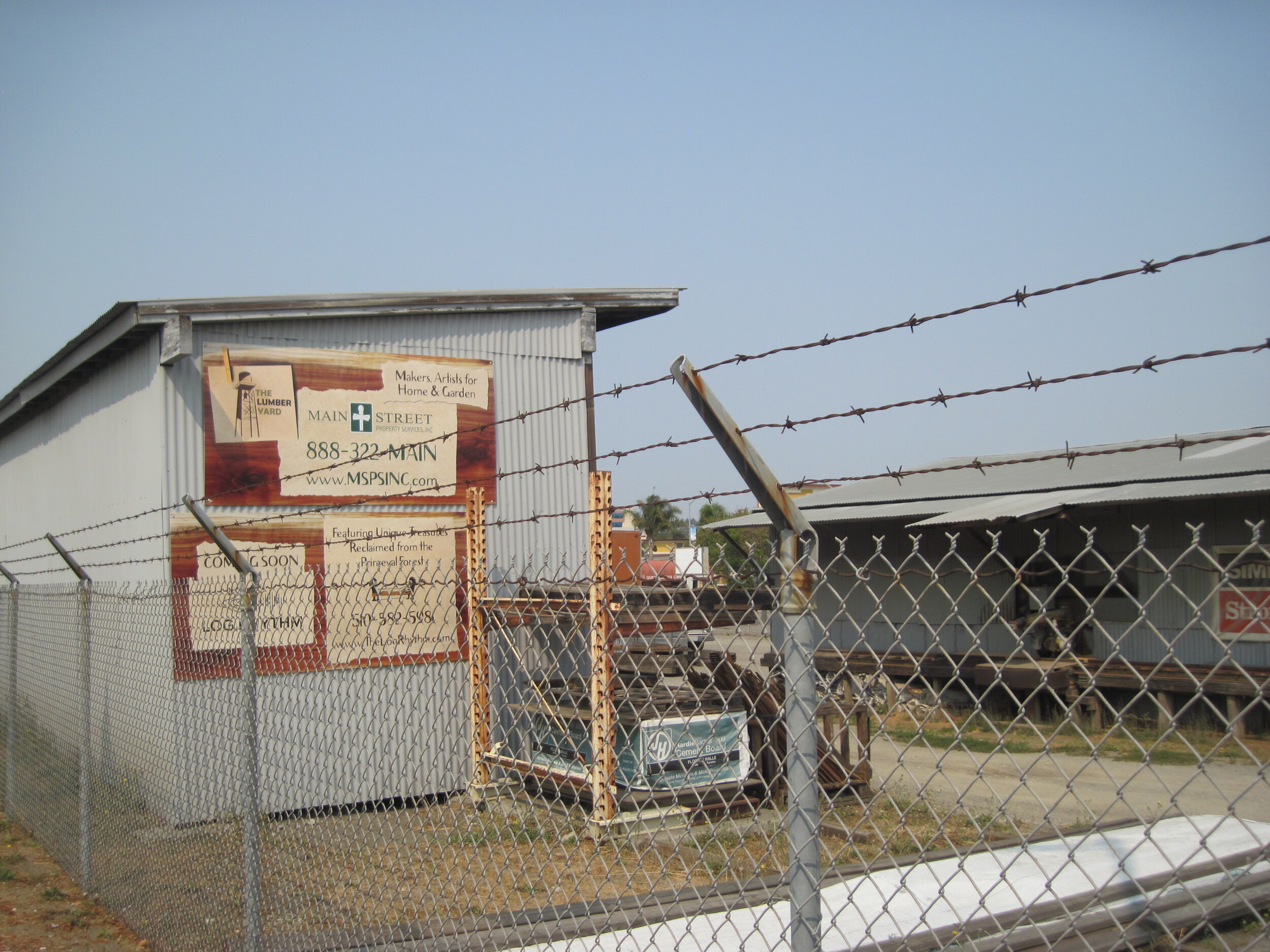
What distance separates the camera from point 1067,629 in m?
17.4

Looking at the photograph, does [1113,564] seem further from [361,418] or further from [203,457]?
[203,457]

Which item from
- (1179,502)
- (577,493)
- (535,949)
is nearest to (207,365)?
(577,493)

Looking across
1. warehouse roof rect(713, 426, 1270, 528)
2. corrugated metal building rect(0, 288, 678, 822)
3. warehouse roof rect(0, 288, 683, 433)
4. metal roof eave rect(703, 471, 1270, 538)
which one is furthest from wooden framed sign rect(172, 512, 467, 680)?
warehouse roof rect(713, 426, 1270, 528)

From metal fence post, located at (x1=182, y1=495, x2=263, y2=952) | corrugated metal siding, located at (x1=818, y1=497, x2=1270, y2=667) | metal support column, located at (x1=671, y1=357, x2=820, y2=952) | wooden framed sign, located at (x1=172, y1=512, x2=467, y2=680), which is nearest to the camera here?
metal support column, located at (x1=671, y1=357, x2=820, y2=952)

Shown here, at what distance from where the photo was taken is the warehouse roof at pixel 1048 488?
42.6ft

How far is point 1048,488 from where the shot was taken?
15.7 metres

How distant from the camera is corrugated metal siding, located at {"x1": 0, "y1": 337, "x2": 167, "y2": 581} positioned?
9203 mm

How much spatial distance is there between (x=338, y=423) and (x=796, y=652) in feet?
27.1

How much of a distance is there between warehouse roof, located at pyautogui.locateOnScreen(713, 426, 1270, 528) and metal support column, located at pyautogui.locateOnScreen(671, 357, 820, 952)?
30.0 ft

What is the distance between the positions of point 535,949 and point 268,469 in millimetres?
6226

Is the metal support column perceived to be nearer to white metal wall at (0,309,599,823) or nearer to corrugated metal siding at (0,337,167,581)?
white metal wall at (0,309,599,823)

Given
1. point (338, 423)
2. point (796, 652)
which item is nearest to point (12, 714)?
point (338, 423)

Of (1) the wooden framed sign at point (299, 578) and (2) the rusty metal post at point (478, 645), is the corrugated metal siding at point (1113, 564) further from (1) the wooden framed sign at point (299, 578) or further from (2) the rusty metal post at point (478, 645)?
(2) the rusty metal post at point (478, 645)

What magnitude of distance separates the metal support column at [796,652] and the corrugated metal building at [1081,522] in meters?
9.52
